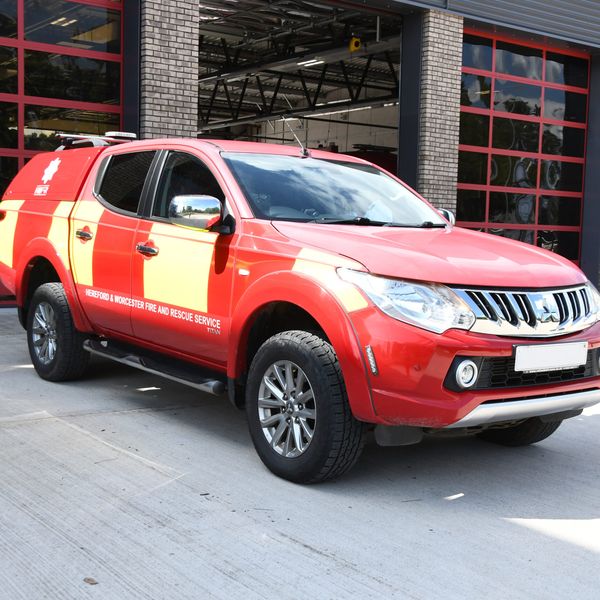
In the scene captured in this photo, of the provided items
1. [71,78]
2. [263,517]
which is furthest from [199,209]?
[71,78]

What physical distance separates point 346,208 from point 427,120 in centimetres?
873

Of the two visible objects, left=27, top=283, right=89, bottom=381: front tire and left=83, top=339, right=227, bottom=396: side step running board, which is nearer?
left=83, top=339, right=227, bottom=396: side step running board

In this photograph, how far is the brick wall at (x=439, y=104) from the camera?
13359 mm

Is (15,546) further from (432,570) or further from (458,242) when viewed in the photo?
(458,242)

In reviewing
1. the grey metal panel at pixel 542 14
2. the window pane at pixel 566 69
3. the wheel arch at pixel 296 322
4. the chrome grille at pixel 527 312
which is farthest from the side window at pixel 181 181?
the window pane at pixel 566 69

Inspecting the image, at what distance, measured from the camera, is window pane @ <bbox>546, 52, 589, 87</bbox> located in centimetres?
1552

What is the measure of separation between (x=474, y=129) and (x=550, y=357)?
1087cm

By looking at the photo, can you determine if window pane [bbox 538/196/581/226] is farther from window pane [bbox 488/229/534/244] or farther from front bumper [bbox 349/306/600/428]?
front bumper [bbox 349/306/600/428]

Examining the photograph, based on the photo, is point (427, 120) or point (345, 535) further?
point (427, 120)

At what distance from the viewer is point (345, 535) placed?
375 centimetres

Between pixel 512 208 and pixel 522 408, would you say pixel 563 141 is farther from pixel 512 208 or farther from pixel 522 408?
pixel 522 408

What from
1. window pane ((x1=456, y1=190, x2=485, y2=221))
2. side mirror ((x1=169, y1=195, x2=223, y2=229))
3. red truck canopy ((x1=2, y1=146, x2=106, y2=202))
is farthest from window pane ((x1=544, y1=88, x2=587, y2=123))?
side mirror ((x1=169, y1=195, x2=223, y2=229))

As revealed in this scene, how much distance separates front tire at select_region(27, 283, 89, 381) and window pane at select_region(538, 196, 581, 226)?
440 inches

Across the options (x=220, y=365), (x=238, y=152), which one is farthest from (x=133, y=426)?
(x=238, y=152)
